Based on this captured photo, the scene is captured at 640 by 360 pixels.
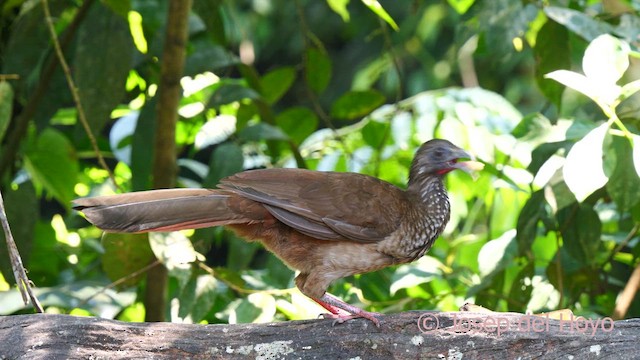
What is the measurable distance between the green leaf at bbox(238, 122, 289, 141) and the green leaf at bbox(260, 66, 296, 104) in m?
0.72

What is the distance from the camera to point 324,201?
316cm

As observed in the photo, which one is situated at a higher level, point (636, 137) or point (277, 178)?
point (636, 137)

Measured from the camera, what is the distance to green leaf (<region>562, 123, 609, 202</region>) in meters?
2.66

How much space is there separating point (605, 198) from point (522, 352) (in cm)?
158

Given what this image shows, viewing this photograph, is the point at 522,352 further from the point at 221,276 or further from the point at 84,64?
the point at 84,64

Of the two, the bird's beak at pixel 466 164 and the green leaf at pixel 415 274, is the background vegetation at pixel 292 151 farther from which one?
the bird's beak at pixel 466 164

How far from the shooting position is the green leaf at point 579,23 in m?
3.46

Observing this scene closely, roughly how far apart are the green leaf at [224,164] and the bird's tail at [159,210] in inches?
31.2

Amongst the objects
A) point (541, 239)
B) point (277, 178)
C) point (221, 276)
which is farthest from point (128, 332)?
point (541, 239)

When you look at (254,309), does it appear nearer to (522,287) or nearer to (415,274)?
(415,274)

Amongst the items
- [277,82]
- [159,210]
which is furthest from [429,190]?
[277,82]

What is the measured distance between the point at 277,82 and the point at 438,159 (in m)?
1.47

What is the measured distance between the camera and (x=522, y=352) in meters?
2.48

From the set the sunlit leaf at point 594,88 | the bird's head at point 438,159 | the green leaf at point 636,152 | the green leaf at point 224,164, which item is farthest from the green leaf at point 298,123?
the green leaf at point 636,152
